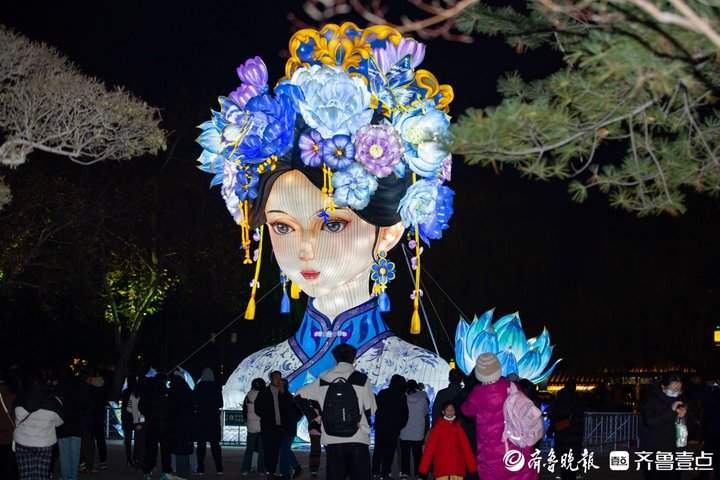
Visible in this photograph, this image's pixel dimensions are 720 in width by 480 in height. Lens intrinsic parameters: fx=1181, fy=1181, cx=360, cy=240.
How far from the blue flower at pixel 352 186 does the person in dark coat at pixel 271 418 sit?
660cm

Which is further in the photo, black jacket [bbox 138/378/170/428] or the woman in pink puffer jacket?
black jacket [bbox 138/378/170/428]

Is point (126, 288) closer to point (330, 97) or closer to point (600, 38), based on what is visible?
point (330, 97)

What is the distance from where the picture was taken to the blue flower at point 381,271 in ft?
75.3

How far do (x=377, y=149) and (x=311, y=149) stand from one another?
124 centimetres

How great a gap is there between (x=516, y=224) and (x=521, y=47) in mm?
32118

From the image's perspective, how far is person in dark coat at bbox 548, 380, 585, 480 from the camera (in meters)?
15.6

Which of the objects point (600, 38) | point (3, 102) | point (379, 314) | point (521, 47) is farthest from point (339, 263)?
point (600, 38)

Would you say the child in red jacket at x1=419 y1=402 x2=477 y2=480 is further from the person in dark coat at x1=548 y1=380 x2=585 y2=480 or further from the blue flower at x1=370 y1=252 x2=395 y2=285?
the blue flower at x1=370 y1=252 x2=395 y2=285

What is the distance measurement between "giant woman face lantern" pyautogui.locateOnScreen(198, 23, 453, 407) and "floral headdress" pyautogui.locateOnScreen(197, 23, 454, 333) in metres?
0.02

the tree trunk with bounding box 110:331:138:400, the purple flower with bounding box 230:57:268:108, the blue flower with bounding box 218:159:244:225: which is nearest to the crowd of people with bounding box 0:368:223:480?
the blue flower with bounding box 218:159:244:225

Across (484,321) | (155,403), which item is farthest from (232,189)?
(155,403)

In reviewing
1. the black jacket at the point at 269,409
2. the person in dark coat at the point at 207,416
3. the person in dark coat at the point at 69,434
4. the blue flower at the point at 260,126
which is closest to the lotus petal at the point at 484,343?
the blue flower at the point at 260,126
